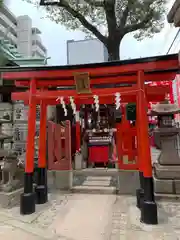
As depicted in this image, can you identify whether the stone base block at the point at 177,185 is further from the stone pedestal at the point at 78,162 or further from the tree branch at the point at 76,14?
the tree branch at the point at 76,14

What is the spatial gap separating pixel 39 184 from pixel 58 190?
4.29ft

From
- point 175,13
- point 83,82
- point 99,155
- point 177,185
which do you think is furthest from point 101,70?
point 99,155

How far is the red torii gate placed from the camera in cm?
425

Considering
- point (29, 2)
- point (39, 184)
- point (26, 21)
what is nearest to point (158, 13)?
point (29, 2)

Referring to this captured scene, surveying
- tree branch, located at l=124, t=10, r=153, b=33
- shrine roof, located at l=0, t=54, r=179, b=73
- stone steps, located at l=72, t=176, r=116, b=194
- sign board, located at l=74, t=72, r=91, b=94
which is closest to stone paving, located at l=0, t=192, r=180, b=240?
stone steps, located at l=72, t=176, r=116, b=194

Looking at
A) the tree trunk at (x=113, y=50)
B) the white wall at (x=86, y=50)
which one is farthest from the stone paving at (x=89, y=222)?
the white wall at (x=86, y=50)

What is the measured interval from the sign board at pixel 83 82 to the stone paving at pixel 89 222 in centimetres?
276

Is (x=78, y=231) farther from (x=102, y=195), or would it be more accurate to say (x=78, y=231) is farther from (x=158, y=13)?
(x=158, y=13)

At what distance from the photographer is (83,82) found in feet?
15.5

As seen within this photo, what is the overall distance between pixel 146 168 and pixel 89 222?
1.58m

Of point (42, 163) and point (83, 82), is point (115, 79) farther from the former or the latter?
point (42, 163)

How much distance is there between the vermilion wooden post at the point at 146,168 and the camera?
13.1 ft

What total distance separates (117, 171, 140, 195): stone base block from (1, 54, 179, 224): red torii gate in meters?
1.13

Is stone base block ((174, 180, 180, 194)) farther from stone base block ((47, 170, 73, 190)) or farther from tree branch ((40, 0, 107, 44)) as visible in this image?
tree branch ((40, 0, 107, 44))
